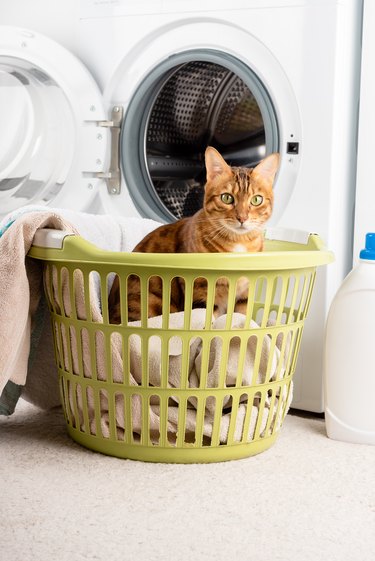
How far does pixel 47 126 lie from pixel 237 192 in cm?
64

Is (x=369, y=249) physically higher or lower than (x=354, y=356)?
higher

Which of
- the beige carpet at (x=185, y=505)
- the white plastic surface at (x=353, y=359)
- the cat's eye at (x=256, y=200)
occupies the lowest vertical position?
the beige carpet at (x=185, y=505)

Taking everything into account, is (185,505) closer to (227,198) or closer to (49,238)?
(49,238)

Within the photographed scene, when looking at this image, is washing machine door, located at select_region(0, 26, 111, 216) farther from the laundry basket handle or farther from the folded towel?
the laundry basket handle

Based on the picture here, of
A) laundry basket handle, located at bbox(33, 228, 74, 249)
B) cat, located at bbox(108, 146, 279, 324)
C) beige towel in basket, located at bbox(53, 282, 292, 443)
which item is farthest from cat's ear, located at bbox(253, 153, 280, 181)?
laundry basket handle, located at bbox(33, 228, 74, 249)

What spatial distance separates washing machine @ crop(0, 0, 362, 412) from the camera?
1.52m

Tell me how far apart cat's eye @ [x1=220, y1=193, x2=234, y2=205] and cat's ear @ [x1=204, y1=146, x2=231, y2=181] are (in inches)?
1.6

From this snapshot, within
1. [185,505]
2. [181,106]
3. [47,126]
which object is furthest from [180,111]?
[185,505]

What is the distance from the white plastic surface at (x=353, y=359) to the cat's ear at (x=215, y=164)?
0.31 metres

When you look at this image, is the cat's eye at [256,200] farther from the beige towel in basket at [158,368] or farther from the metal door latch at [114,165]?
the metal door latch at [114,165]

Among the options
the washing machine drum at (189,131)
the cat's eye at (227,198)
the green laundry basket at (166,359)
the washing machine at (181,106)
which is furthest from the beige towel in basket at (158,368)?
the washing machine drum at (189,131)

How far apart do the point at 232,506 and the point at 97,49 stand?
1.12 metres

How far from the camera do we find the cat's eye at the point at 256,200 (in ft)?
4.62

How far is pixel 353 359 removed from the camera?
139 centimetres
